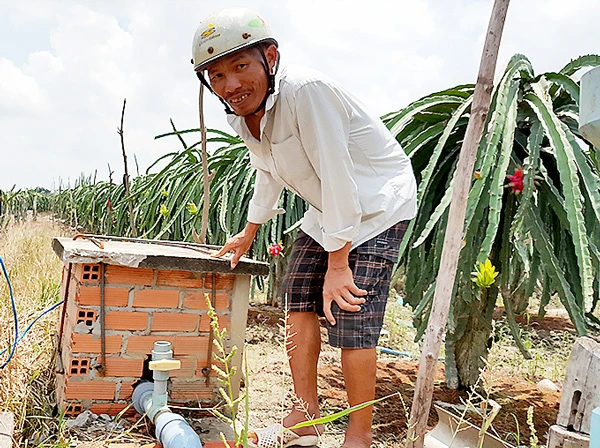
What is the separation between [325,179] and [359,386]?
0.62 meters

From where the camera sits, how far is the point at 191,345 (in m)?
2.13

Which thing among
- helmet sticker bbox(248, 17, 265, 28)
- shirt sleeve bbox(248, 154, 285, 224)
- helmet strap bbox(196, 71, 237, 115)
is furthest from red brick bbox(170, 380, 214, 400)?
helmet sticker bbox(248, 17, 265, 28)

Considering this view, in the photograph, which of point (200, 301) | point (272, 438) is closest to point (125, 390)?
point (200, 301)

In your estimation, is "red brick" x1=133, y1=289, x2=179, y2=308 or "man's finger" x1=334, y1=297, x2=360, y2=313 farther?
"red brick" x1=133, y1=289, x2=179, y2=308

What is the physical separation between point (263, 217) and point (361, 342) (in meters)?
0.70

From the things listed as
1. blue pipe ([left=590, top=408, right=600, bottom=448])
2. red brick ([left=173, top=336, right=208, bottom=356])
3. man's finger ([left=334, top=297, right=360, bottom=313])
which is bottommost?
red brick ([left=173, top=336, right=208, bottom=356])

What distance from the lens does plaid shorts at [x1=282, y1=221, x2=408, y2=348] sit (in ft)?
5.68

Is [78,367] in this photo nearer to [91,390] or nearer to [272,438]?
[91,390]

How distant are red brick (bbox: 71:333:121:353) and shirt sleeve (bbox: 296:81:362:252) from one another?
0.88 m

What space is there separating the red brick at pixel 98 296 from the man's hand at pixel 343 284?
77 centimetres

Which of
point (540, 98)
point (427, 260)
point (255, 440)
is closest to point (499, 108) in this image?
point (540, 98)

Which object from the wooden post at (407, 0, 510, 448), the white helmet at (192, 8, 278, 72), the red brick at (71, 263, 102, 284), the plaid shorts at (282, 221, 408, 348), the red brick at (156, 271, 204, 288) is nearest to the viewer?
the wooden post at (407, 0, 510, 448)

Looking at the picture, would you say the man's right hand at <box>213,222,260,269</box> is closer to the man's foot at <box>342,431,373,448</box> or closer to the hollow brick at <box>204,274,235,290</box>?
the hollow brick at <box>204,274,235,290</box>

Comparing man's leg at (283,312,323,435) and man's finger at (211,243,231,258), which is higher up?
man's finger at (211,243,231,258)
